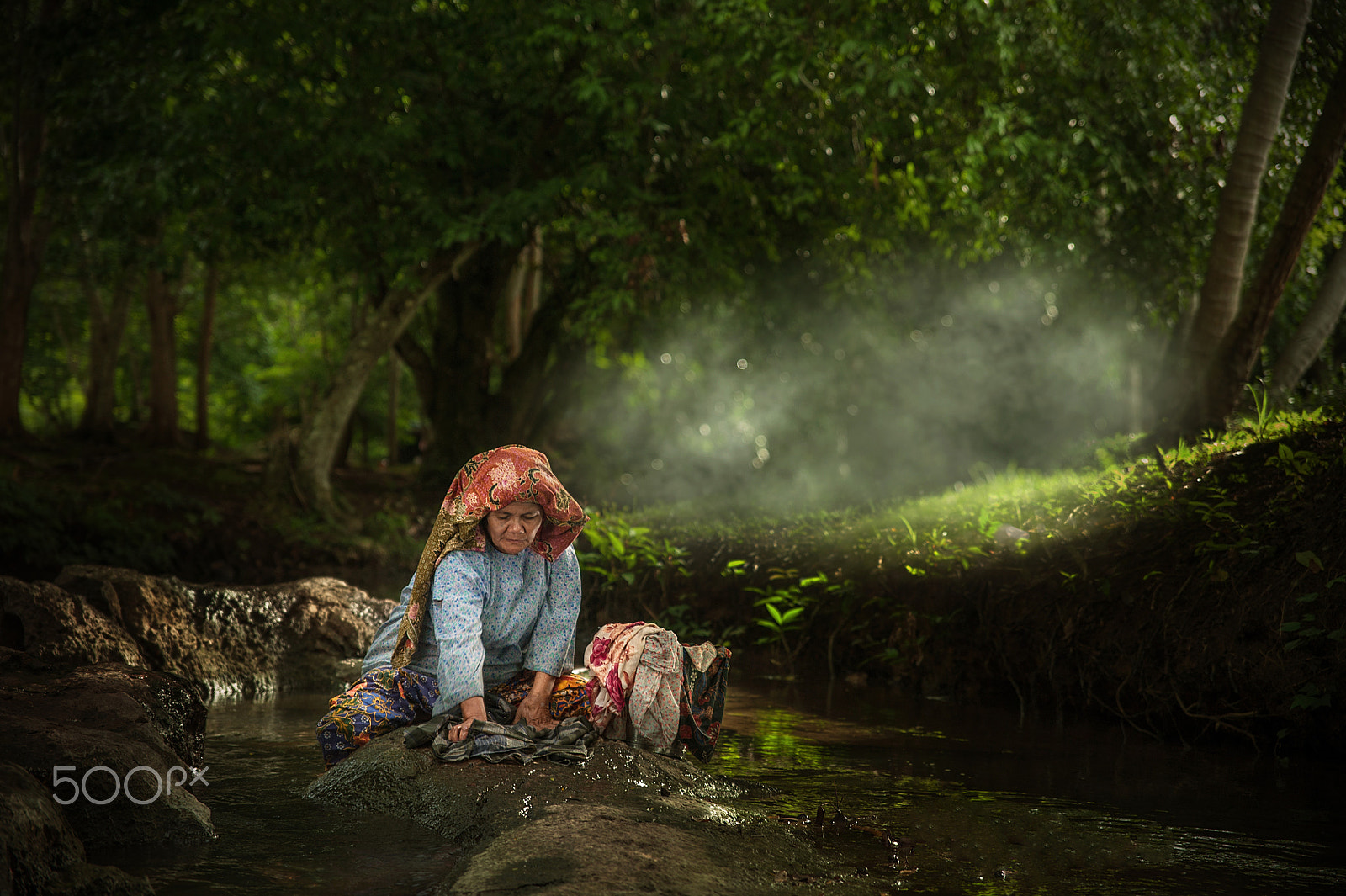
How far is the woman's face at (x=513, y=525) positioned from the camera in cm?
456

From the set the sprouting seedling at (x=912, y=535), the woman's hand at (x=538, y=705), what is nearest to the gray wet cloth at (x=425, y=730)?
the woman's hand at (x=538, y=705)

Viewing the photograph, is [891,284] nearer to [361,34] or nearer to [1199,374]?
[1199,374]

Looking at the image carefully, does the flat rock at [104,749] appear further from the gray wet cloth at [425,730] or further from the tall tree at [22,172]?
the tall tree at [22,172]

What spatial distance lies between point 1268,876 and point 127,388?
33.1 meters

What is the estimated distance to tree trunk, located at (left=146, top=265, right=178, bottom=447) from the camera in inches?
760

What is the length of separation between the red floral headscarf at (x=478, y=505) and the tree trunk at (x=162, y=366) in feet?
55.6

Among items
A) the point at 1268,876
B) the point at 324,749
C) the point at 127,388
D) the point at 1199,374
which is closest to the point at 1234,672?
the point at 1268,876

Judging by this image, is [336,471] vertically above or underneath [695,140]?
underneath

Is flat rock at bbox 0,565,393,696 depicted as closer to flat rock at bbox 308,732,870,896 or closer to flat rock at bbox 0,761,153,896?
flat rock at bbox 308,732,870,896

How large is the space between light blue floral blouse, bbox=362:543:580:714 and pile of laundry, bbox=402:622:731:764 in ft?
0.54

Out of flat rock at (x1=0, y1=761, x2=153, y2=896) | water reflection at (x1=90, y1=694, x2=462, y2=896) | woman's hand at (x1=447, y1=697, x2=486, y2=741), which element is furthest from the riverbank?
flat rock at (x1=0, y1=761, x2=153, y2=896)

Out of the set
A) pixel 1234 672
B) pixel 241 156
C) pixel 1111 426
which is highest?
pixel 241 156

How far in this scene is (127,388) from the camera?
31.2 m

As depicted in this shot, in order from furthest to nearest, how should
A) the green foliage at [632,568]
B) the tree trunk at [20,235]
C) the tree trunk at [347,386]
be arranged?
1. the tree trunk at [20,235]
2. the tree trunk at [347,386]
3. the green foliage at [632,568]
